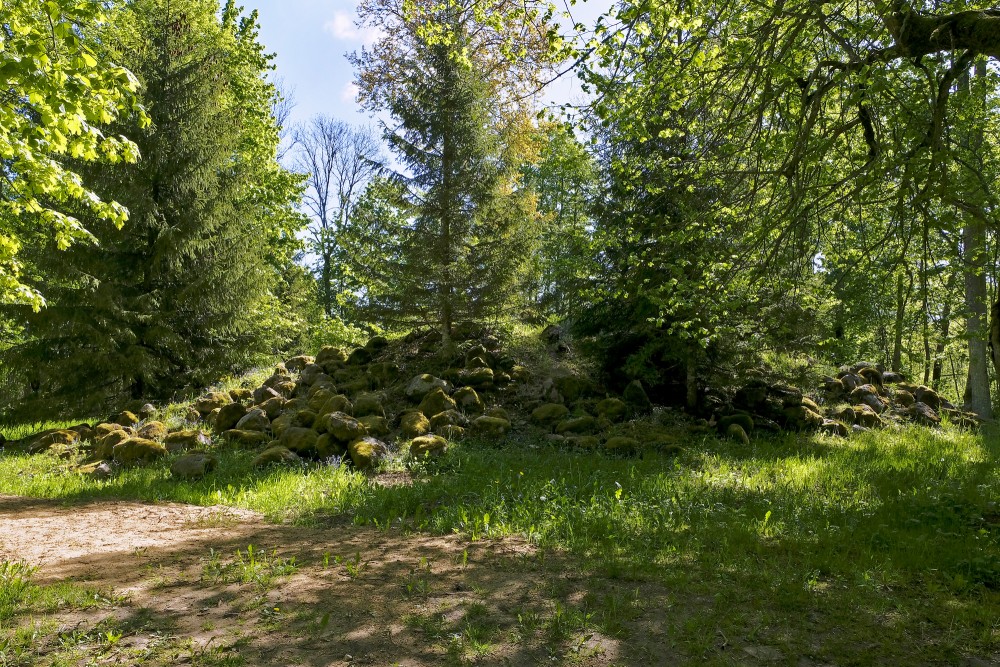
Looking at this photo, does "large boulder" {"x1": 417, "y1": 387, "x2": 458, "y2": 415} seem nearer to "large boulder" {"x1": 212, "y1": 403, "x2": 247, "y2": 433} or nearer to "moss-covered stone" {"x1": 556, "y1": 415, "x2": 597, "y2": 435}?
"moss-covered stone" {"x1": 556, "y1": 415, "x2": 597, "y2": 435}

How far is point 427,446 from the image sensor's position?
8641mm

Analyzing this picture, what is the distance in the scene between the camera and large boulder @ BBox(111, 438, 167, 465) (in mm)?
9086

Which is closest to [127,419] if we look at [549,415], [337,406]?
[337,406]

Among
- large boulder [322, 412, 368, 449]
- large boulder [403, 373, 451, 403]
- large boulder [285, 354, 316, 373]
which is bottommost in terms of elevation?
large boulder [322, 412, 368, 449]

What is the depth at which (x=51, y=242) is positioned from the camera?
12516 mm

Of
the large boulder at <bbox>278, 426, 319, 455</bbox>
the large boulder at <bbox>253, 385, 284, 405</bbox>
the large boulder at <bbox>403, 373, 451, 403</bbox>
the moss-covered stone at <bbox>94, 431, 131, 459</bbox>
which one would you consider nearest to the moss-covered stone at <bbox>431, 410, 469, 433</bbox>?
the large boulder at <bbox>403, 373, 451, 403</bbox>

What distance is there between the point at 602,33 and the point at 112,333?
11466 millimetres

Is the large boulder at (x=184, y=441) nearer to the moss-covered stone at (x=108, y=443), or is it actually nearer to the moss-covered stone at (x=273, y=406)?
the moss-covered stone at (x=108, y=443)

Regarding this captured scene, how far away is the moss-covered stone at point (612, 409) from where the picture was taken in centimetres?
1020

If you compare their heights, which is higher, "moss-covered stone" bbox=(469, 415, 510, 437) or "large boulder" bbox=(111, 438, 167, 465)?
"moss-covered stone" bbox=(469, 415, 510, 437)

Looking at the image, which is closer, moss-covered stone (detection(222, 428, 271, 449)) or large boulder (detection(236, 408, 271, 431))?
moss-covered stone (detection(222, 428, 271, 449))

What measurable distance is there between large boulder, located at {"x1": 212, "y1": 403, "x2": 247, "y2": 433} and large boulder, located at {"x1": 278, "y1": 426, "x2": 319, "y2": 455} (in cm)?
199

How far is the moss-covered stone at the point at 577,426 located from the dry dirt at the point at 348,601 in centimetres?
435

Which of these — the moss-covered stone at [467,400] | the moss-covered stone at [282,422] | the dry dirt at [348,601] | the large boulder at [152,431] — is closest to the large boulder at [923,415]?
the moss-covered stone at [467,400]
